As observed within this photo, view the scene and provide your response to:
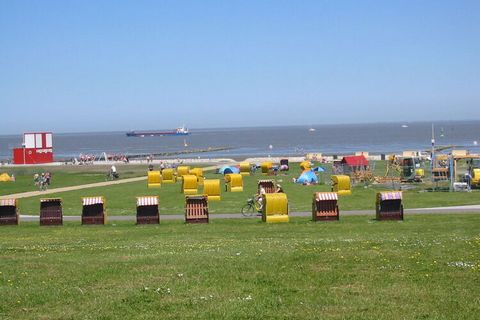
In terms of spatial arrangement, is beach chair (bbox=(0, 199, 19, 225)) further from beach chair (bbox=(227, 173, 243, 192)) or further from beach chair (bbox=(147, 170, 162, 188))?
beach chair (bbox=(147, 170, 162, 188))

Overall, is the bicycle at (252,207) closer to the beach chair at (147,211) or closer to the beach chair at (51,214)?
the beach chair at (147,211)

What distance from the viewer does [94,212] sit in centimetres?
2641

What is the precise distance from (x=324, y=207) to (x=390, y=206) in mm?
2341

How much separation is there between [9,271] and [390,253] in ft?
22.5

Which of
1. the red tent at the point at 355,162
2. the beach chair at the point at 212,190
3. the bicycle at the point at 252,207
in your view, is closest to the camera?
the bicycle at the point at 252,207

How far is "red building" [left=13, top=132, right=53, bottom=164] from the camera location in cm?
10044

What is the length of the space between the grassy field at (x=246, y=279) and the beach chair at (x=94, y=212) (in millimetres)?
8468

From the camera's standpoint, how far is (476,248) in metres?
13.9

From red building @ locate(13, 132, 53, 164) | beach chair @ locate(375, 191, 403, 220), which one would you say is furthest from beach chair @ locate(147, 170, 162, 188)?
red building @ locate(13, 132, 53, 164)

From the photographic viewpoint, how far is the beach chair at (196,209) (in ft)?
84.4

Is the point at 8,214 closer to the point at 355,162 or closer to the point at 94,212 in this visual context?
the point at 94,212

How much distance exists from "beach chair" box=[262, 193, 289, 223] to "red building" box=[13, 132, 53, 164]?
3185 inches

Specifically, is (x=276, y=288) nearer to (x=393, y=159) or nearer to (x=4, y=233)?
(x=4, y=233)

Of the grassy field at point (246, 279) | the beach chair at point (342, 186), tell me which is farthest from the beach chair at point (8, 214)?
the beach chair at point (342, 186)
